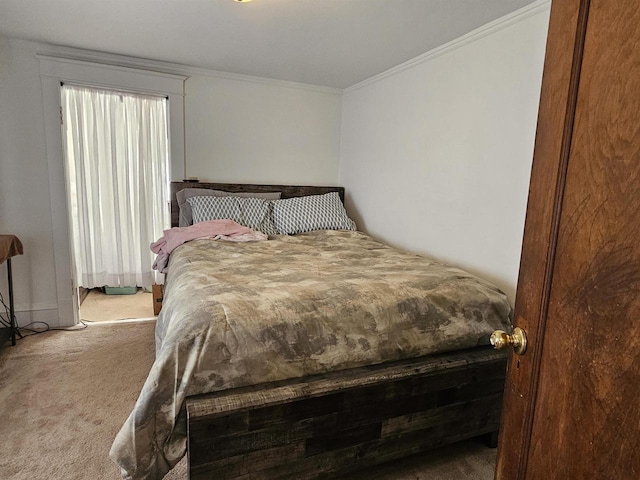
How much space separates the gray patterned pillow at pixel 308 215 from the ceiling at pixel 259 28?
42.8 inches

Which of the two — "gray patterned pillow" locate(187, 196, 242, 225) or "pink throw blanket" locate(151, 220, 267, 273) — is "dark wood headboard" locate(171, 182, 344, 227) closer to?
"gray patterned pillow" locate(187, 196, 242, 225)

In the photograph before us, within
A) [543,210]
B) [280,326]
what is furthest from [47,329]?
[543,210]

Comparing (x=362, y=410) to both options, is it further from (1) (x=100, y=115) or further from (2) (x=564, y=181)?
(1) (x=100, y=115)

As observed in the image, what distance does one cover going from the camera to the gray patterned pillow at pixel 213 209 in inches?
119

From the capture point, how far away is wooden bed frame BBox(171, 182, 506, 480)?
133 cm

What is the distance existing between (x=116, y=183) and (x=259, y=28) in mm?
2024

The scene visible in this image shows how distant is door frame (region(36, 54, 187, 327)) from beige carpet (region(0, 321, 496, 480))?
0.39 m

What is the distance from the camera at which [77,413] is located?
77.2 inches

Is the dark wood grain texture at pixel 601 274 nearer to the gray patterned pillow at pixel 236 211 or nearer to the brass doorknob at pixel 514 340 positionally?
the brass doorknob at pixel 514 340

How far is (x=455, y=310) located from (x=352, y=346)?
1.71ft

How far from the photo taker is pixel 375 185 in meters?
3.42

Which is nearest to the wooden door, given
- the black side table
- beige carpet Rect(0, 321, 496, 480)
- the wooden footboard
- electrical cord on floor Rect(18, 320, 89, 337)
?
the wooden footboard

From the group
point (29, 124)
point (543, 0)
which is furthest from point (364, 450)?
point (29, 124)

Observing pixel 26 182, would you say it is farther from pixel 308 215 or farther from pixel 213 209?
pixel 308 215
